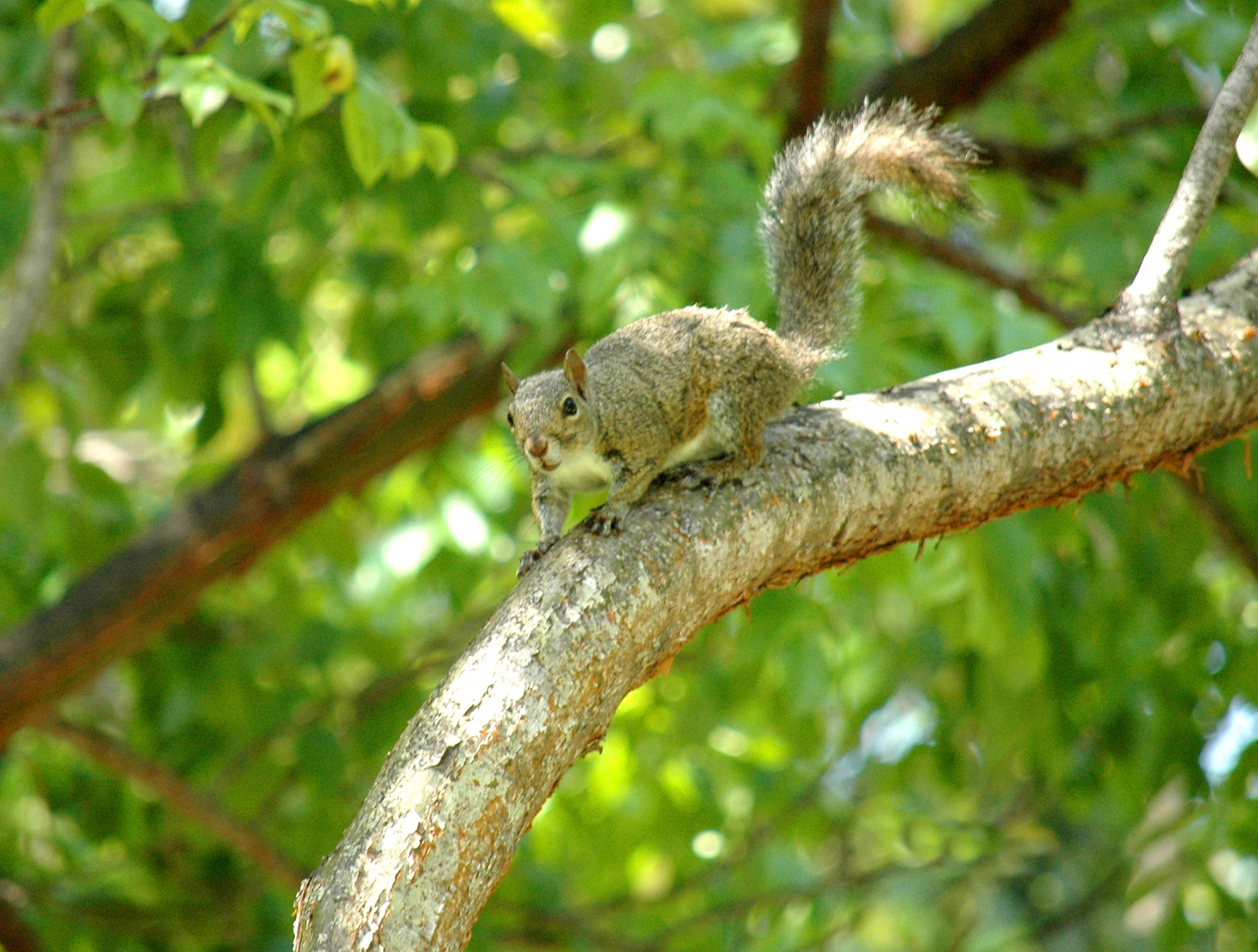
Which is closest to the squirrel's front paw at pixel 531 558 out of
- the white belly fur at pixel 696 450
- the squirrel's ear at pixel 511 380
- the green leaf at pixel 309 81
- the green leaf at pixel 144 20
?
the white belly fur at pixel 696 450

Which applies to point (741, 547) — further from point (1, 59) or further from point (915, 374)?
point (1, 59)

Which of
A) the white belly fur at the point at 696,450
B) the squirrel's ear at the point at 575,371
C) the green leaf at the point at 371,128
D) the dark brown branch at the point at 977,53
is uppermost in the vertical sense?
the green leaf at the point at 371,128

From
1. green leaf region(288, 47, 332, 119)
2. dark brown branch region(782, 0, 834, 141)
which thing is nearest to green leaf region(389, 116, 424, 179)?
green leaf region(288, 47, 332, 119)

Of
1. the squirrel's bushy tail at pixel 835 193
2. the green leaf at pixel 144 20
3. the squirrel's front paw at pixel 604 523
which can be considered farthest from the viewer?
the squirrel's bushy tail at pixel 835 193

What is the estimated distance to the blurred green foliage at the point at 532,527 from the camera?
273 centimetres

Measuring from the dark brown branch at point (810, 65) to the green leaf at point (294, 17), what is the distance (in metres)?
1.46

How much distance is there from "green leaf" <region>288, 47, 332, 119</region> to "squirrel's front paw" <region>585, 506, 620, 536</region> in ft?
2.61

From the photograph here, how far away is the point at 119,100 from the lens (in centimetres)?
186

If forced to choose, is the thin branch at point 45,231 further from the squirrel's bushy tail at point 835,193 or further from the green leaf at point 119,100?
the squirrel's bushy tail at point 835,193

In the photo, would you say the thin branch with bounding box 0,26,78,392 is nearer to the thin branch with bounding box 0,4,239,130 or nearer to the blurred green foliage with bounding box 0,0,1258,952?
the blurred green foliage with bounding box 0,0,1258,952

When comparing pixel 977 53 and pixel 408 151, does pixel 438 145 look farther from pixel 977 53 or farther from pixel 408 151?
pixel 977 53

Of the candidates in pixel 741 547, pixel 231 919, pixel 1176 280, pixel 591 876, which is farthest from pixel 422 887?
pixel 591 876

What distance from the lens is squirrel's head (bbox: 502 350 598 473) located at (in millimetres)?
2074

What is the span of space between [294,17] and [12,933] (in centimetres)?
223
